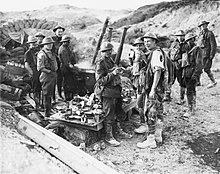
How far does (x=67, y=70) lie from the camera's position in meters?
7.23

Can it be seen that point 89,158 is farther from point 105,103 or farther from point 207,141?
point 207,141

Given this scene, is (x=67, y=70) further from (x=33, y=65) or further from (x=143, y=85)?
(x=143, y=85)

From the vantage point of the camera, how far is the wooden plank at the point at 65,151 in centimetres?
346

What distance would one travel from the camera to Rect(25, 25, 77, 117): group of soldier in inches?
230

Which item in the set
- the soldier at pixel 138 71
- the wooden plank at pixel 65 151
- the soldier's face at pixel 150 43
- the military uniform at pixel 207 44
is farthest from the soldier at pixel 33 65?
the military uniform at pixel 207 44

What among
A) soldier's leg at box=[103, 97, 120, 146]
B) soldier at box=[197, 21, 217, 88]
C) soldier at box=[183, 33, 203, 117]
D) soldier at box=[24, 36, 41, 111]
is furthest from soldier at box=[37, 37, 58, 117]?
soldier at box=[197, 21, 217, 88]

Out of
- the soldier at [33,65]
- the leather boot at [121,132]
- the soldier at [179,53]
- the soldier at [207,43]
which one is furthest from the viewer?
the soldier at [207,43]

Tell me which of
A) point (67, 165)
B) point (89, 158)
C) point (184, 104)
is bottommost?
point (184, 104)

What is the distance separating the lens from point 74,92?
7.64 m

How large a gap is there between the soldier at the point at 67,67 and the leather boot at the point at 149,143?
299 centimetres

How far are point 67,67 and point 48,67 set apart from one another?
1300 millimetres

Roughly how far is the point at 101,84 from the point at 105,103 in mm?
377

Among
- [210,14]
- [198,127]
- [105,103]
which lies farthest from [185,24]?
[105,103]

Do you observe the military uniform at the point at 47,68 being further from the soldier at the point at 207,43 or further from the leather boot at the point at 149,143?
the soldier at the point at 207,43
